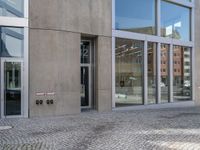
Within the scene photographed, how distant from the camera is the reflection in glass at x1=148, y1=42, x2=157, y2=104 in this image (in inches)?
756

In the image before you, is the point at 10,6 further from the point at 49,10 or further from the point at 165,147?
the point at 165,147

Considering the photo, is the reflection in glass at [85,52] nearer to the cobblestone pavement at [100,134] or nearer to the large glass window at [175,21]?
the cobblestone pavement at [100,134]

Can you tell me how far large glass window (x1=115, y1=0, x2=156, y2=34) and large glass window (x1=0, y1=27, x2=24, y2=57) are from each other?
5349mm

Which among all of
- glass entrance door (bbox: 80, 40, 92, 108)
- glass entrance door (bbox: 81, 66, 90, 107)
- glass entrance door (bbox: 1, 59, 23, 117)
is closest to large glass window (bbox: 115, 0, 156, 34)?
glass entrance door (bbox: 80, 40, 92, 108)

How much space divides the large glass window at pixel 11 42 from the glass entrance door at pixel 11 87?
335 millimetres

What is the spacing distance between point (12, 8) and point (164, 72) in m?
10.00

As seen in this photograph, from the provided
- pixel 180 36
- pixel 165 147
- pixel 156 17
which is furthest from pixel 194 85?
pixel 165 147

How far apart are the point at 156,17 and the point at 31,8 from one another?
322 inches

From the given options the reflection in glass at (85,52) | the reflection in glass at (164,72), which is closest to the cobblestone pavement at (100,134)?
the reflection in glass at (85,52)

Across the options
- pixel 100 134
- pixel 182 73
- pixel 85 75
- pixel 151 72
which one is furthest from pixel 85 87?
pixel 182 73

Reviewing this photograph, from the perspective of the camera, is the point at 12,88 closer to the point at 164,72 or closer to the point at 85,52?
the point at 85,52

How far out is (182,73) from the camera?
71.5ft

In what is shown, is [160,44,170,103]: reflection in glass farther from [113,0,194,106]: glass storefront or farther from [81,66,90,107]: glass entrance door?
[81,66,90,107]: glass entrance door

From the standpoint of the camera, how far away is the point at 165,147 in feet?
27.9
